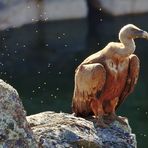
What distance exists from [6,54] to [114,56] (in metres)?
11.3

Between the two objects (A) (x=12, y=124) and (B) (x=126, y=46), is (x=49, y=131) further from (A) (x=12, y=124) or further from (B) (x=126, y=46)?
(B) (x=126, y=46)

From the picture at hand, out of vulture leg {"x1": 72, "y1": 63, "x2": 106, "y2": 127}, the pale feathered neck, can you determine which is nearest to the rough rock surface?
vulture leg {"x1": 72, "y1": 63, "x2": 106, "y2": 127}

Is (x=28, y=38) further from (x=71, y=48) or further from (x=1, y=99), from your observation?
(x=1, y=99)

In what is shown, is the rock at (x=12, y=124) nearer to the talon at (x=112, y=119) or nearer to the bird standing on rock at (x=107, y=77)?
the bird standing on rock at (x=107, y=77)

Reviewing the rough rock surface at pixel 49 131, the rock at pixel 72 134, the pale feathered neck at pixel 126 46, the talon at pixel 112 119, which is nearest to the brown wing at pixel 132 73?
the pale feathered neck at pixel 126 46

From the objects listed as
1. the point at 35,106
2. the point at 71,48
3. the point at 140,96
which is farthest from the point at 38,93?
the point at 71,48

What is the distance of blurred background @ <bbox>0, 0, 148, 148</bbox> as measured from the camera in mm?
14758

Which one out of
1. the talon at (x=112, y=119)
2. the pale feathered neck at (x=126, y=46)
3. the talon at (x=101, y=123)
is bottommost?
the talon at (x=112, y=119)

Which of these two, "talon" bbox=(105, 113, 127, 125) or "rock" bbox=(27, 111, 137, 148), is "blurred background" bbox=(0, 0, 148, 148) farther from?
"rock" bbox=(27, 111, 137, 148)

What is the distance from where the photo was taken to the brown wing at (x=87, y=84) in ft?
20.8

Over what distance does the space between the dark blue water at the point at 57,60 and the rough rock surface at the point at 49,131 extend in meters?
6.07

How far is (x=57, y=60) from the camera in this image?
17.5m

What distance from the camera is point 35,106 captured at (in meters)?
14.1

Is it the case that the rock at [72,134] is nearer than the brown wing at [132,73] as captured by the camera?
Yes
